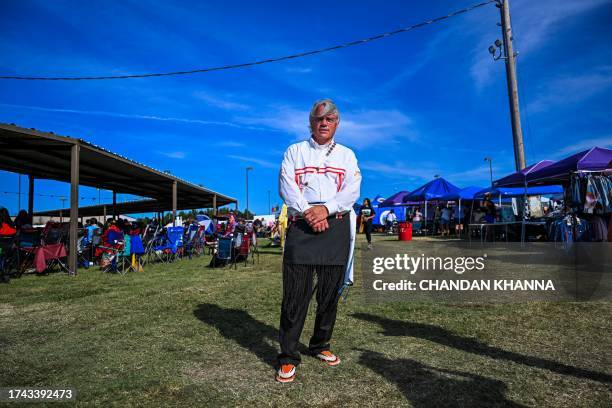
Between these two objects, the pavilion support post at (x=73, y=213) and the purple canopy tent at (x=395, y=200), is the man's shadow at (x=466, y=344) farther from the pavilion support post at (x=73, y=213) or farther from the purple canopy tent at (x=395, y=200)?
the purple canopy tent at (x=395, y=200)

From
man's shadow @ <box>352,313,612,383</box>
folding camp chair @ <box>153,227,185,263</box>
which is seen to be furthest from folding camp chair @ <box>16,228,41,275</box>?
man's shadow @ <box>352,313,612,383</box>

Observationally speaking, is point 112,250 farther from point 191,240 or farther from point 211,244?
point 191,240

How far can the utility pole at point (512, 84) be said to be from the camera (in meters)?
14.5

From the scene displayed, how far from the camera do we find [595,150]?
8.95 meters

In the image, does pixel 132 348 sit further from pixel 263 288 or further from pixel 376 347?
pixel 263 288

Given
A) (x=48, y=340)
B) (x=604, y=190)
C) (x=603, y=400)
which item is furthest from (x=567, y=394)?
(x=604, y=190)

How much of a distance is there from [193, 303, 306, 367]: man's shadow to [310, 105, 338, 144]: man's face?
177 cm

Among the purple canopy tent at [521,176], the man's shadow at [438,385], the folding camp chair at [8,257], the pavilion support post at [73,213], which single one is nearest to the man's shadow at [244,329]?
the man's shadow at [438,385]

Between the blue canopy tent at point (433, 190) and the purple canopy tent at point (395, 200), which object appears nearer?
the blue canopy tent at point (433, 190)

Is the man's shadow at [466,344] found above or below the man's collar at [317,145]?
below

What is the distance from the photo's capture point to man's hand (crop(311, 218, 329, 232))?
2.68 metres

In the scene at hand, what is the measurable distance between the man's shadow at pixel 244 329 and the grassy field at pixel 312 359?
2 centimetres

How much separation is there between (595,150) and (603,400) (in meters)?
8.69

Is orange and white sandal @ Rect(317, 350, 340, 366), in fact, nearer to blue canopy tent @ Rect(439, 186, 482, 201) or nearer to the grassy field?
the grassy field
